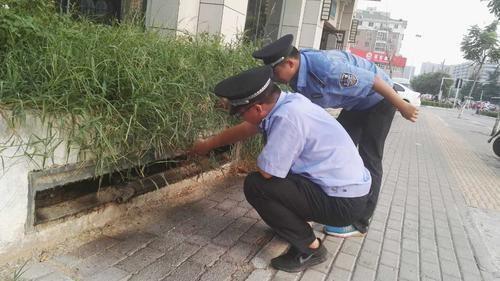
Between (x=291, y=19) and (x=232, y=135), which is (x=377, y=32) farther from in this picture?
(x=232, y=135)

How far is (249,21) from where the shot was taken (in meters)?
8.52

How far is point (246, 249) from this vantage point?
265 centimetres

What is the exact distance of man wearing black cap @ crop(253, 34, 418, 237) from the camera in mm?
2545

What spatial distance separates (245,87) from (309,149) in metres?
0.50

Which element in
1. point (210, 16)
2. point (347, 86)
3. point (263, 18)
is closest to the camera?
point (347, 86)

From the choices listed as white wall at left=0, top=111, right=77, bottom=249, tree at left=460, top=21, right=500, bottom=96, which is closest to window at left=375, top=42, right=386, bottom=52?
tree at left=460, top=21, right=500, bottom=96

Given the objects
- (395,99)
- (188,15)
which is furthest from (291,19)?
(395,99)

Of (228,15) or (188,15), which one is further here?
(228,15)

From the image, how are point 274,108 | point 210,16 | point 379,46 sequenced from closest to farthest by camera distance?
point 274,108, point 210,16, point 379,46

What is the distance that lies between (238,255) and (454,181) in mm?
4616

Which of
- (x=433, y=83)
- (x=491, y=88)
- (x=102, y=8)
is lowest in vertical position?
(x=102, y=8)

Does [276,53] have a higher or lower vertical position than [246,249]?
higher

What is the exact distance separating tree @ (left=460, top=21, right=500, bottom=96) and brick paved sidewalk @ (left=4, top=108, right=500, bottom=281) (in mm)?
27888

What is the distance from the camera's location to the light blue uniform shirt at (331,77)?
2639 millimetres
